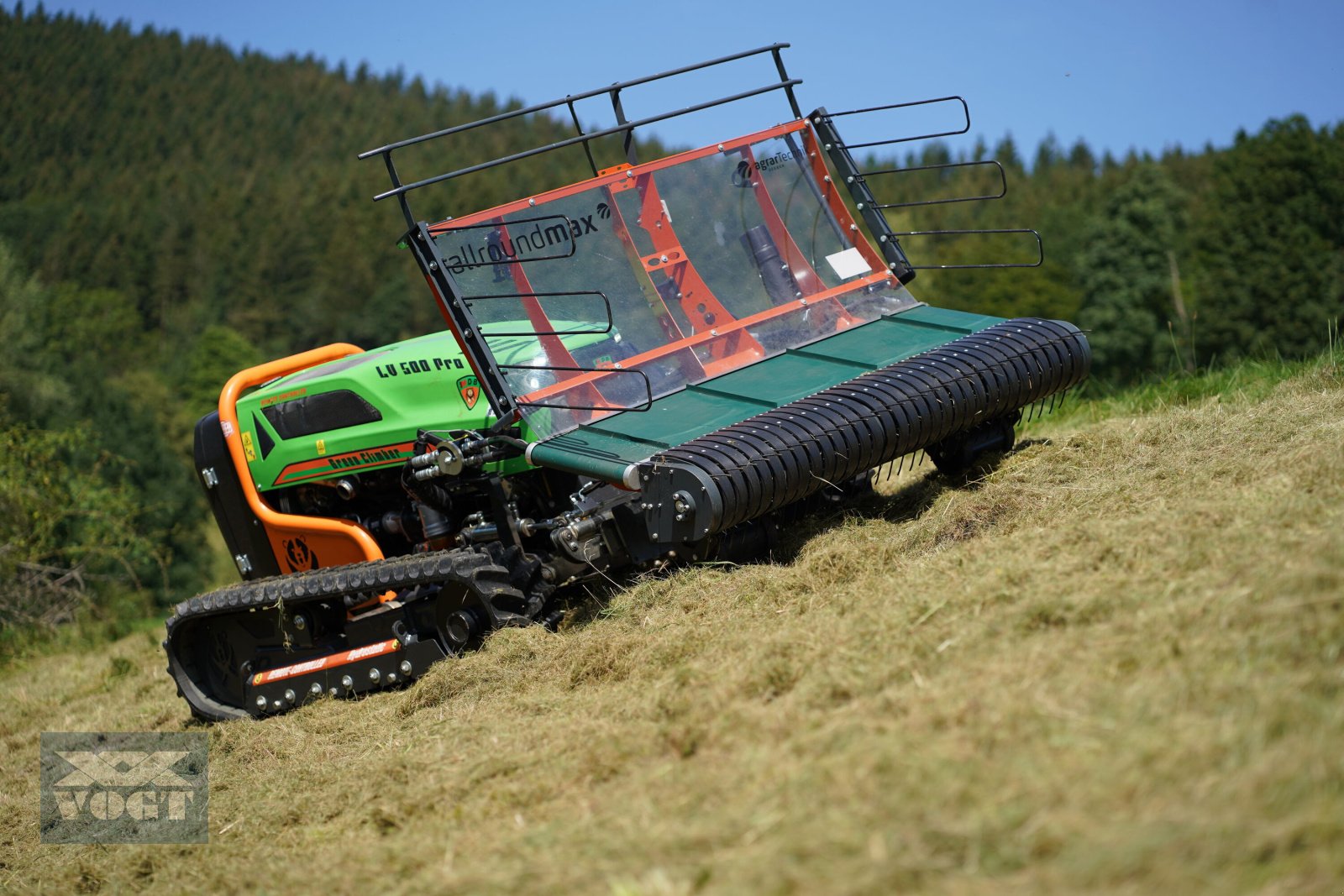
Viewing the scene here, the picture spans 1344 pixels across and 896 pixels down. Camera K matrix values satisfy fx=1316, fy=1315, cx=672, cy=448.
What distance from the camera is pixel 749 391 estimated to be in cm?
674

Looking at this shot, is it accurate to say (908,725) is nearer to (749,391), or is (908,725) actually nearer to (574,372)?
(749,391)

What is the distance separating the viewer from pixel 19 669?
11438 mm

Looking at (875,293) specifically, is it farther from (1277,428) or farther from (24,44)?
(24,44)

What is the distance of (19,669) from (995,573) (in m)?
9.66

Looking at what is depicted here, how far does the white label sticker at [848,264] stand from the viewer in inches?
303

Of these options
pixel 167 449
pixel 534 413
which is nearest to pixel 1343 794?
pixel 534 413

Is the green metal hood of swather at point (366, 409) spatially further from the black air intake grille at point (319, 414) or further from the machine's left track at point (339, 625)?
the machine's left track at point (339, 625)

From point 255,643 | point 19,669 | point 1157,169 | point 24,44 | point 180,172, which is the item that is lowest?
point 1157,169

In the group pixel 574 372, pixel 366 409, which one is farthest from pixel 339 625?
pixel 574 372

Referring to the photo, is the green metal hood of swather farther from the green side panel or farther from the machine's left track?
the machine's left track

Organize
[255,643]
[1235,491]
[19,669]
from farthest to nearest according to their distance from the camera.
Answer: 1. [19,669]
2. [255,643]
3. [1235,491]

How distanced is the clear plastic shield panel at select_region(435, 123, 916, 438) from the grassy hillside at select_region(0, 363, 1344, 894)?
1.15m

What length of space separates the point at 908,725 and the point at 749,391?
10.8ft

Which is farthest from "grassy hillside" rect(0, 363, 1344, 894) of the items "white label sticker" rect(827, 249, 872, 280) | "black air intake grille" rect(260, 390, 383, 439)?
"black air intake grille" rect(260, 390, 383, 439)
